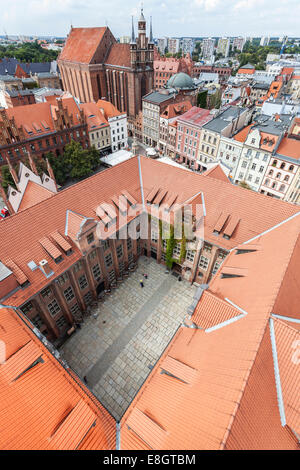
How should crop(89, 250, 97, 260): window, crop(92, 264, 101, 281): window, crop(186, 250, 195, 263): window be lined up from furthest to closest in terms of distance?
crop(186, 250, 195, 263): window → crop(92, 264, 101, 281): window → crop(89, 250, 97, 260): window

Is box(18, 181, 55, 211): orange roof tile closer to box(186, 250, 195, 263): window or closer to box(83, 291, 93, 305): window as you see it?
box(83, 291, 93, 305): window

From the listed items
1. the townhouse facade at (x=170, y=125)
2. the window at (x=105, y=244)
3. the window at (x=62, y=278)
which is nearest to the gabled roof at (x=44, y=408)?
the window at (x=62, y=278)

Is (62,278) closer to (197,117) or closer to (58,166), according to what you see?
(58,166)

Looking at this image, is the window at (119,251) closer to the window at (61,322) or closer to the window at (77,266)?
the window at (77,266)

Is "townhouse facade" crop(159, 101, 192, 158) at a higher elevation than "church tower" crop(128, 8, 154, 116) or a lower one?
lower

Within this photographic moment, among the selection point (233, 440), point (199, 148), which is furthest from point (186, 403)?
point (199, 148)

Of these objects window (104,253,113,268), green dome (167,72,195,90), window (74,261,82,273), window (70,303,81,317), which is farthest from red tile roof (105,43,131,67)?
window (70,303,81,317)
